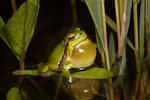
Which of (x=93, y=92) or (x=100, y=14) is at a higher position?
(x=100, y=14)

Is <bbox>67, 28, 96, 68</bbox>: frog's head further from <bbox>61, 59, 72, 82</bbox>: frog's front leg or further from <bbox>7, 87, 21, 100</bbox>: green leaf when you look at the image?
<bbox>7, 87, 21, 100</bbox>: green leaf

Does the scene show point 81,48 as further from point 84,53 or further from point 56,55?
point 56,55

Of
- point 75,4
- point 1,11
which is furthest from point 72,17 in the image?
point 1,11

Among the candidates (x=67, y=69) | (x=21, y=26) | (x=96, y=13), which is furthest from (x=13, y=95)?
(x=96, y=13)

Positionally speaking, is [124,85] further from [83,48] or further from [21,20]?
[21,20]

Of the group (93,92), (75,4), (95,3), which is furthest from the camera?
(75,4)

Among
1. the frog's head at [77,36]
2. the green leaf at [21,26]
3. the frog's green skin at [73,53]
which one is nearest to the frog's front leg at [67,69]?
the frog's green skin at [73,53]

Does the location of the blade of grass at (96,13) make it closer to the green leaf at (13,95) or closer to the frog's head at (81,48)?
the frog's head at (81,48)
